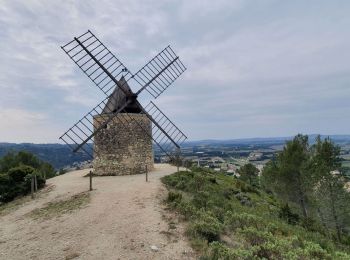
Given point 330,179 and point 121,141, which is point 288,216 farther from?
point 121,141

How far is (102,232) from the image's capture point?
49.0 feet

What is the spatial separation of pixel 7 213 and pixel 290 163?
25.7m

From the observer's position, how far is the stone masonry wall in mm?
30703

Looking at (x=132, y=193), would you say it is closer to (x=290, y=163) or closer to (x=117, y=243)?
(x=117, y=243)

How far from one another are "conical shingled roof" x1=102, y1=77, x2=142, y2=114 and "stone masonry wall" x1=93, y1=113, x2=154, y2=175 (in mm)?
804

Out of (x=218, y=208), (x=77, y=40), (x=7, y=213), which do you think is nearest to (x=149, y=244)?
(x=218, y=208)

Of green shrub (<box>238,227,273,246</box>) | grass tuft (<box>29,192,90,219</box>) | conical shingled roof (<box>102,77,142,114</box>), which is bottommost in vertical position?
green shrub (<box>238,227,273,246</box>)

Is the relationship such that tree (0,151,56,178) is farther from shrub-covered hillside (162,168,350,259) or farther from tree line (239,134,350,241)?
shrub-covered hillside (162,168,350,259)

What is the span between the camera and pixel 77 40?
2923 centimetres

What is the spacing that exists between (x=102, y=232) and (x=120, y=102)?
58.7 ft

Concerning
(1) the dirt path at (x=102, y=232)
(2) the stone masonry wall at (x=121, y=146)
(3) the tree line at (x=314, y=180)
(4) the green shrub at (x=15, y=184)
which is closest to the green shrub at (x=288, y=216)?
(3) the tree line at (x=314, y=180)

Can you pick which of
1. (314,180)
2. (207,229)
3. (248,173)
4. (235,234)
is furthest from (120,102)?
(248,173)

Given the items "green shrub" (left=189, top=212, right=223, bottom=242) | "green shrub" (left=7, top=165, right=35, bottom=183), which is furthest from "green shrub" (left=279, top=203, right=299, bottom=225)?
"green shrub" (left=7, top=165, right=35, bottom=183)

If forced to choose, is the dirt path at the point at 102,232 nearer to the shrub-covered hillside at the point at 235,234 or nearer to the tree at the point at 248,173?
the shrub-covered hillside at the point at 235,234
